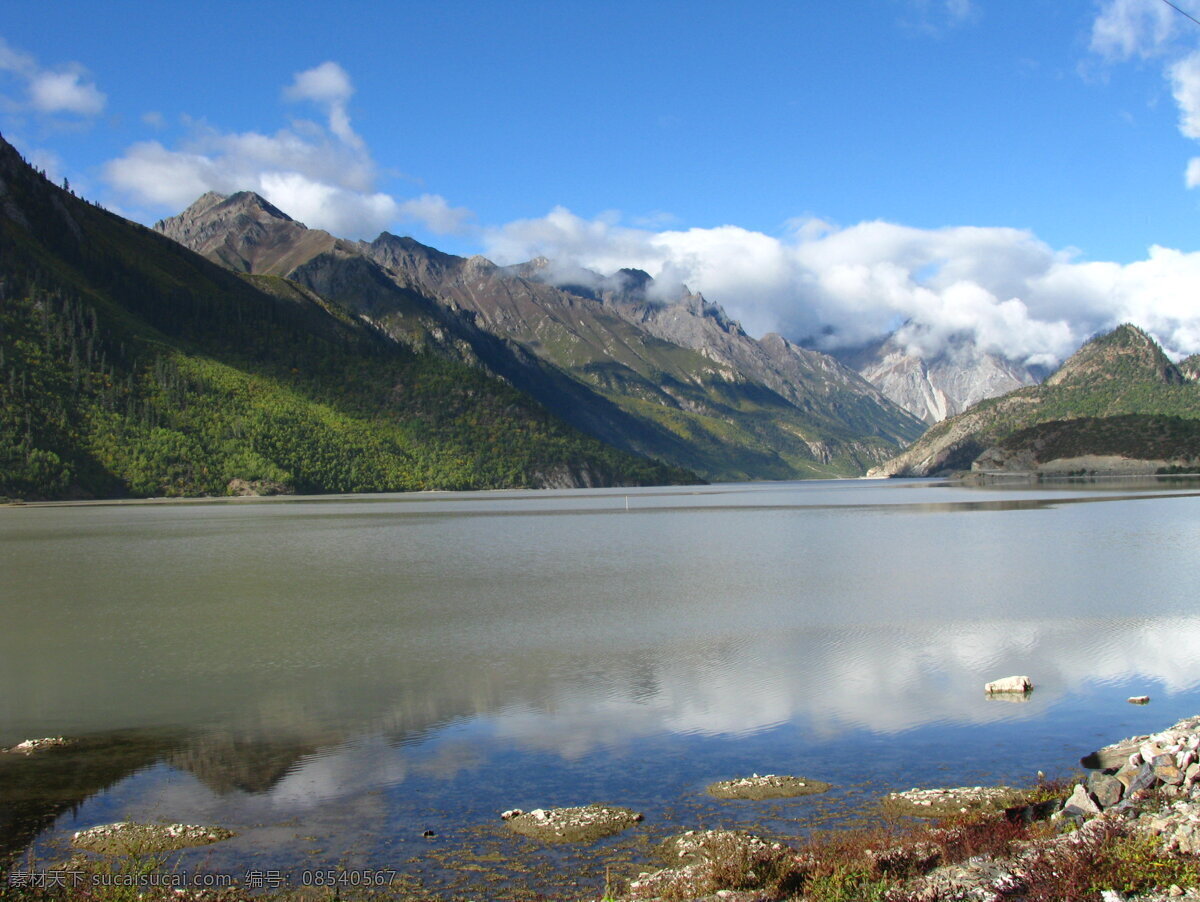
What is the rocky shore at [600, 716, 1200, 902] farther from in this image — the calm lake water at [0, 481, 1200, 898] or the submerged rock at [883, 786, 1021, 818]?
the calm lake water at [0, 481, 1200, 898]

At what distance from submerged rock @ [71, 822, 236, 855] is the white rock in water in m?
18.8

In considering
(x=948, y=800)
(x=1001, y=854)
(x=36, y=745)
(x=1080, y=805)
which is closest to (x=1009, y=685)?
(x=948, y=800)

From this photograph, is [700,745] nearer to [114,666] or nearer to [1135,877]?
[1135,877]

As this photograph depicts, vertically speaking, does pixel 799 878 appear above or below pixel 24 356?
below

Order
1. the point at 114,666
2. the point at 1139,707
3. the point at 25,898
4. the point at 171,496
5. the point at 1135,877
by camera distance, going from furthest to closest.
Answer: the point at 171,496
the point at 114,666
the point at 1139,707
the point at 25,898
the point at 1135,877

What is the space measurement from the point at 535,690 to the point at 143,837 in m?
12.3

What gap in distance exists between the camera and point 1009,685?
24.2 m

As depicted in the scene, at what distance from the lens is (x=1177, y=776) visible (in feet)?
46.0

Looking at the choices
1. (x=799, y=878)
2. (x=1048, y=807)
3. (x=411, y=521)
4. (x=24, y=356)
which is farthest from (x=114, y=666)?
(x=24, y=356)

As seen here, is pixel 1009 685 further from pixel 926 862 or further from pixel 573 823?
pixel 573 823

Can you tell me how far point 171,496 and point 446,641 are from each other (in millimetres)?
176988

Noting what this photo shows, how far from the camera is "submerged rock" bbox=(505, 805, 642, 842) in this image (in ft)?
49.2

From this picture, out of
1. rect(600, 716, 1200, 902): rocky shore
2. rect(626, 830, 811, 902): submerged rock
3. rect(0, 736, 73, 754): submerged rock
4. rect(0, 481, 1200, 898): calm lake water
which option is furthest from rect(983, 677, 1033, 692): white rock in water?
rect(0, 736, 73, 754): submerged rock

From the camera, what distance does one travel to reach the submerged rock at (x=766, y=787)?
54.8 feet
